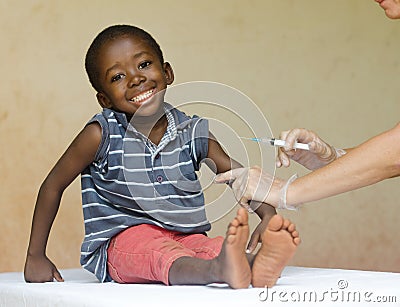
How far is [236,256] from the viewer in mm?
1536

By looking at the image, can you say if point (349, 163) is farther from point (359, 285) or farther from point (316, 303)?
point (316, 303)

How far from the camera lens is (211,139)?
213cm

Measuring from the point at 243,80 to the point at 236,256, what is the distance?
7.07 feet

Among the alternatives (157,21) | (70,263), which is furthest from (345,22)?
(70,263)

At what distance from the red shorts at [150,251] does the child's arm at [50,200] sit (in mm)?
157

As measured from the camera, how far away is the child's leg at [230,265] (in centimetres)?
153

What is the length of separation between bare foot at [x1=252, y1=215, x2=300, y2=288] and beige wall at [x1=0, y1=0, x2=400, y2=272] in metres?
1.78

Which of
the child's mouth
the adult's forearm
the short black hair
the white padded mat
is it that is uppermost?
the short black hair

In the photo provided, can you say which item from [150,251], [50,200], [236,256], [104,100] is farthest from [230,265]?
[104,100]

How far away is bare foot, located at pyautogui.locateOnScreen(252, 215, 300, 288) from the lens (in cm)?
154

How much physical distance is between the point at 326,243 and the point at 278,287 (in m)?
2.16

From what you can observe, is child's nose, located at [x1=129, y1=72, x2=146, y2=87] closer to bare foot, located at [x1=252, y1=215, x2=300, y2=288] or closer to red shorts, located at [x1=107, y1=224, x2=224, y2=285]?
red shorts, located at [x1=107, y1=224, x2=224, y2=285]

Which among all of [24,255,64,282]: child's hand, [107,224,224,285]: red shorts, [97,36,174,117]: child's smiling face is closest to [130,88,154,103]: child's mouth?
[97,36,174,117]: child's smiling face

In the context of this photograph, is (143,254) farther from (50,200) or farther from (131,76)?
(131,76)
